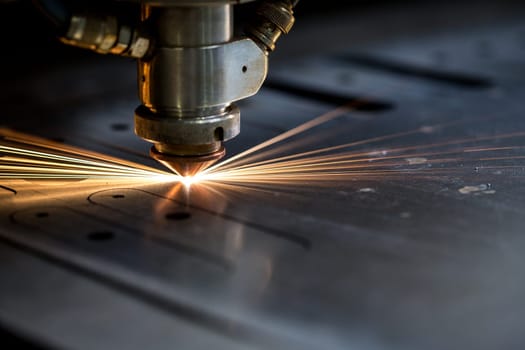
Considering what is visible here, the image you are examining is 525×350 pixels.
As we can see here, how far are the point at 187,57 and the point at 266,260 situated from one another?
1.04 feet

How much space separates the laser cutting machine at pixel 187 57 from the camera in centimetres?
107

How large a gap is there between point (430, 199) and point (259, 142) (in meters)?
0.42

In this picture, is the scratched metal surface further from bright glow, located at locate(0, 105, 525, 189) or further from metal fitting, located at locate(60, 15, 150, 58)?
metal fitting, located at locate(60, 15, 150, 58)

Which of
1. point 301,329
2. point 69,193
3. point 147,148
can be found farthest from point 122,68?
point 301,329

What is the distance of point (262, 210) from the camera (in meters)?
1.16

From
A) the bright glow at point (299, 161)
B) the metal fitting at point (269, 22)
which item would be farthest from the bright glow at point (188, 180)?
the metal fitting at point (269, 22)

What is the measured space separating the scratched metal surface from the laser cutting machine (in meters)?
0.11

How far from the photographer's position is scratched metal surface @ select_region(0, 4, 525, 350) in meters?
0.84

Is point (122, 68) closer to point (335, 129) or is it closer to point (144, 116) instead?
point (335, 129)

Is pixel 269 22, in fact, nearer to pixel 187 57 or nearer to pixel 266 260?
pixel 187 57

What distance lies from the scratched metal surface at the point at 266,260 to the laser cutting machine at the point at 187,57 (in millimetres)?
108

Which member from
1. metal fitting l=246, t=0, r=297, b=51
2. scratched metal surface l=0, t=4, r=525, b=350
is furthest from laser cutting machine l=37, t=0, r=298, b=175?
scratched metal surface l=0, t=4, r=525, b=350

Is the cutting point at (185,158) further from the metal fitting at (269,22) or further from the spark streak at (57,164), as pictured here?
the metal fitting at (269,22)

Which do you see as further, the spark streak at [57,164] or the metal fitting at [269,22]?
the spark streak at [57,164]
